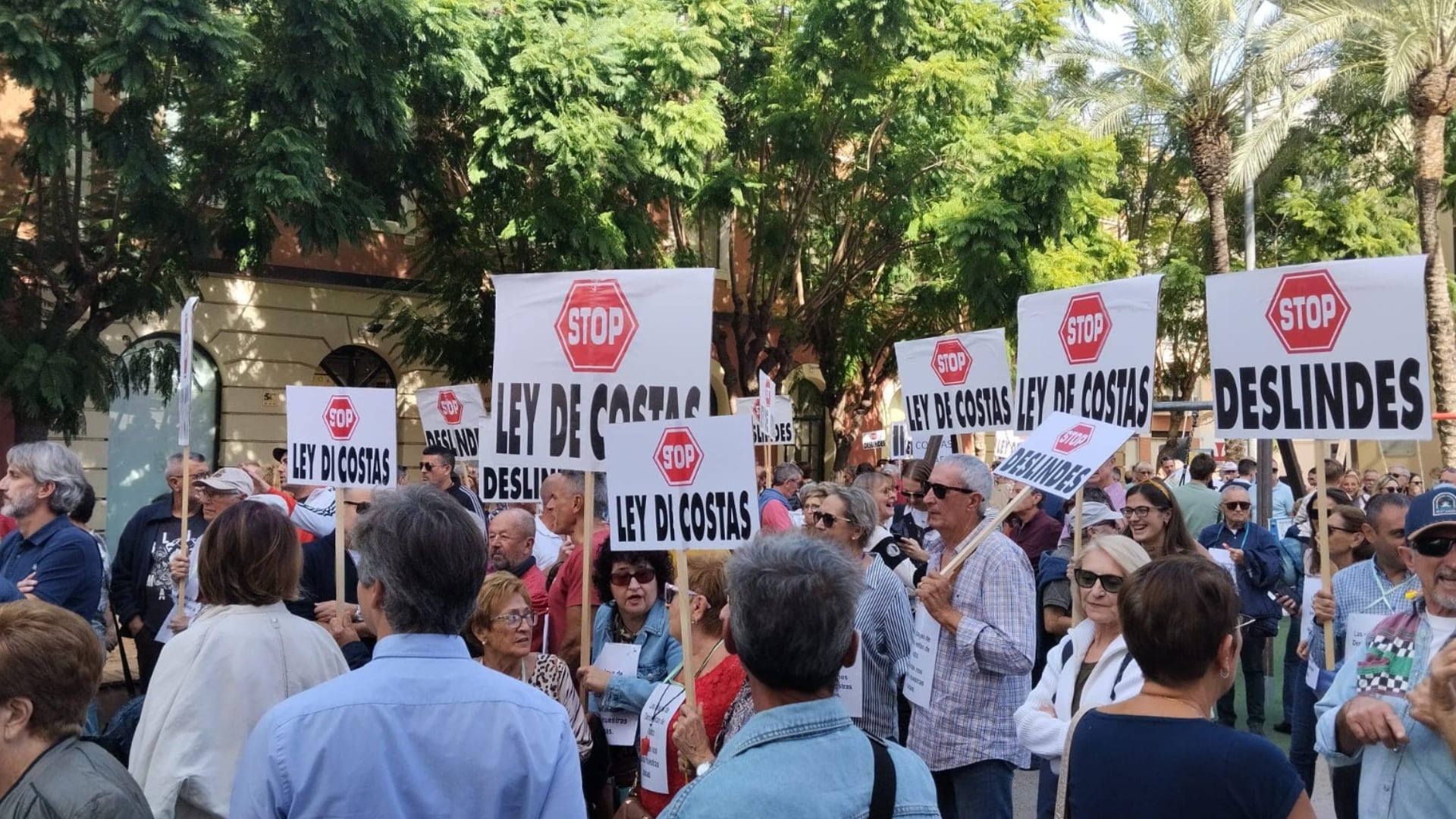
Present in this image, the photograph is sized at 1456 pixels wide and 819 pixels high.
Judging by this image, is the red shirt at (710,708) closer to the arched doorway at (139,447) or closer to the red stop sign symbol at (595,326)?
the red stop sign symbol at (595,326)

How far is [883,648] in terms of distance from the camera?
5.36 m

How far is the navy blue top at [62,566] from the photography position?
593 centimetres

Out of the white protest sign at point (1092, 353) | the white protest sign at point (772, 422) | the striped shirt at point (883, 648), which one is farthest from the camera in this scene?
the white protest sign at point (772, 422)

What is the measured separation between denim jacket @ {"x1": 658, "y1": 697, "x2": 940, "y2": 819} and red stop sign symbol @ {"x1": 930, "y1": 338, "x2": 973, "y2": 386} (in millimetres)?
7411

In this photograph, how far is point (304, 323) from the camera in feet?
69.9

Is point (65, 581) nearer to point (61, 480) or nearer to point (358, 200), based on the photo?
point (61, 480)

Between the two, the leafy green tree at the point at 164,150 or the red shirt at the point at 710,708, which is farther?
the leafy green tree at the point at 164,150

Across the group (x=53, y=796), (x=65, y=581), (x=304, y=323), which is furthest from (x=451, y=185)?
(x=53, y=796)

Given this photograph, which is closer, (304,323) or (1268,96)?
(304,323)

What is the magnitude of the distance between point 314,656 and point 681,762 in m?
1.23

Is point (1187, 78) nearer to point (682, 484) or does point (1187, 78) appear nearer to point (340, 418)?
point (340, 418)

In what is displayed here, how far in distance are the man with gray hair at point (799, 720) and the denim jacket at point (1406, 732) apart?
159 centimetres

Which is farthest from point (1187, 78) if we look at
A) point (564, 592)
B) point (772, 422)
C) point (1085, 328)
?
point (564, 592)

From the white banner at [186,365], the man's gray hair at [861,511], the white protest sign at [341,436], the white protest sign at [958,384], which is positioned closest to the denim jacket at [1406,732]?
the man's gray hair at [861,511]
